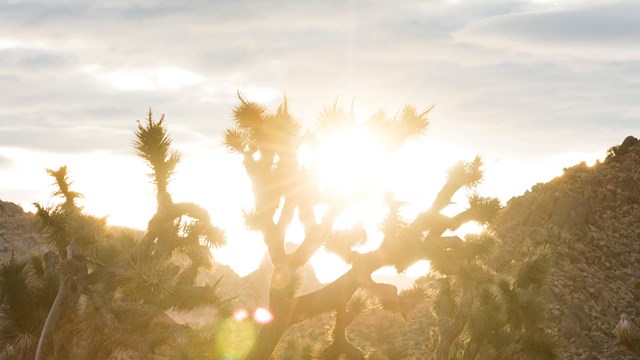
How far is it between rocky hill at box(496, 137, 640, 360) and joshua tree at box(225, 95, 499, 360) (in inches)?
494

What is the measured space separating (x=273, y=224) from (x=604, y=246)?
2341 cm

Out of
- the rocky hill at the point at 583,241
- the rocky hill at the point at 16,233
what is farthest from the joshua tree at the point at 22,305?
the rocky hill at the point at 16,233

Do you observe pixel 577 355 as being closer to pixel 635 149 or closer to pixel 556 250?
pixel 556 250

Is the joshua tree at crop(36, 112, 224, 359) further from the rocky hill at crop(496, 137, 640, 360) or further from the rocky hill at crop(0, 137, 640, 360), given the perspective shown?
the rocky hill at crop(496, 137, 640, 360)

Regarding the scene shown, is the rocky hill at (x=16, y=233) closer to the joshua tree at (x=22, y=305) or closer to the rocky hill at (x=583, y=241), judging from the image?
the rocky hill at (x=583, y=241)

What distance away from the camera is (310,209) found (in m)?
17.8

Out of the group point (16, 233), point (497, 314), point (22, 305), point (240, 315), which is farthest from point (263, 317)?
point (16, 233)

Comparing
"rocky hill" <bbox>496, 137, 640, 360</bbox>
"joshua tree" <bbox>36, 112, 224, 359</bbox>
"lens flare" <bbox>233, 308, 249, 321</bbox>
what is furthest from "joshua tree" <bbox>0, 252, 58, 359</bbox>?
"rocky hill" <bbox>496, 137, 640, 360</bbox>

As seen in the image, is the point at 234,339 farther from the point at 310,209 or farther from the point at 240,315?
the point at 310,209

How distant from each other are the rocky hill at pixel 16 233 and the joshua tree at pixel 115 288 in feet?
79.7

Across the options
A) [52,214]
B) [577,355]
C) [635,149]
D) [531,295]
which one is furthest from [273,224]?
[635,149]

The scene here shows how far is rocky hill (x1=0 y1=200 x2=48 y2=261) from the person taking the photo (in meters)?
38.3

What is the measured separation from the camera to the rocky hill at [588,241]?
28906 mm

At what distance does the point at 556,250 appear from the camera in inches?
1331
